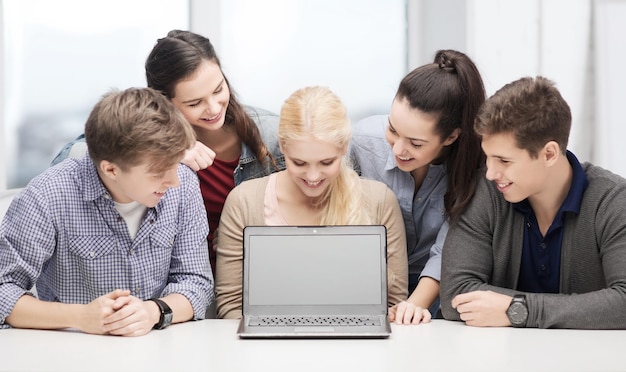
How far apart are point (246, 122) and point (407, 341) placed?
86cm

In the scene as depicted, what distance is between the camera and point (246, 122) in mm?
2230

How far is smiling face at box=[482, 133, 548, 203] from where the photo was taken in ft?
5.74

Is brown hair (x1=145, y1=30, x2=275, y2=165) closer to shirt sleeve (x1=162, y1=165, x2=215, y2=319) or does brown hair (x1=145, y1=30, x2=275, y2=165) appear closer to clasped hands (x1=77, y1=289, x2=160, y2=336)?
shirt sleeve (x1=162, y1=165, x2=215, y2=319)

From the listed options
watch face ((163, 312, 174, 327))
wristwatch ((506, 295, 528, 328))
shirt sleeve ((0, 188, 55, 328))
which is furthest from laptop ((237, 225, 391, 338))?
shirt sleeve ((0, 188, 55, 328))

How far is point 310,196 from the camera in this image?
1992mm

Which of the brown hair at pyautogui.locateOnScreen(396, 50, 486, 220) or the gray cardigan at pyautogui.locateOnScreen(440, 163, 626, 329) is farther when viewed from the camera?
the brown hair at pyautogui.locateOnScreen(396, 50, 486, 220)

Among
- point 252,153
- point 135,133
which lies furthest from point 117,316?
point 252,153

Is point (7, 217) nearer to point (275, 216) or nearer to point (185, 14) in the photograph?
point (275, 216)

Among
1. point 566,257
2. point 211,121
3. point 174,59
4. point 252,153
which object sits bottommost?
point 566,257

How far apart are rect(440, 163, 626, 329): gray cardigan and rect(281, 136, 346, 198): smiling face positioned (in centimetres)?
30

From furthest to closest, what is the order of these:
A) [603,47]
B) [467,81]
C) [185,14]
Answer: [185,14] < [603,47] < [467,81]

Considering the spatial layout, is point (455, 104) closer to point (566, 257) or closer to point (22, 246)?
point (566, 257)

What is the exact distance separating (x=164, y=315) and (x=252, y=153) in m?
0.64

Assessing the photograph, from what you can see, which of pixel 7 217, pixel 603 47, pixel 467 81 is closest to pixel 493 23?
pixel 603 47
